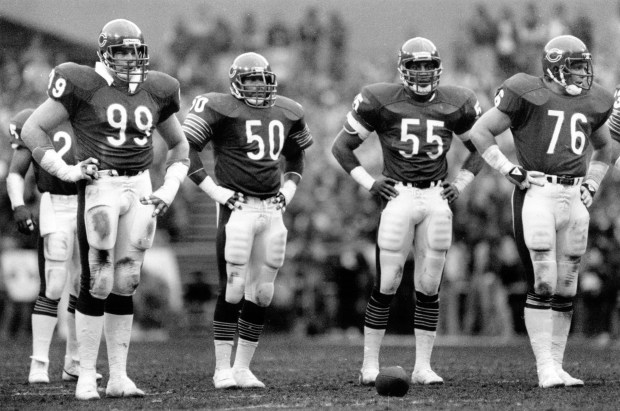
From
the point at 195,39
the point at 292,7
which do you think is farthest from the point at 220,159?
the point at 292,7

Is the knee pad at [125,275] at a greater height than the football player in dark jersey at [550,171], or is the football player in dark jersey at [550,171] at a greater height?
the football player in dark jersey at [550,171]

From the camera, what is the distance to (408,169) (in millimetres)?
7375

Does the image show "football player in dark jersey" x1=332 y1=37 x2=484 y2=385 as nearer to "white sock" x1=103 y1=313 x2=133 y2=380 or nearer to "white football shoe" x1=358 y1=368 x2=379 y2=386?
"white football shoe" x1=358 y1=368 x2=379 y2=386

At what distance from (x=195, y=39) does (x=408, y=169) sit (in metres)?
12.9

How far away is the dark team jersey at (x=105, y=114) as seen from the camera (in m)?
6.58

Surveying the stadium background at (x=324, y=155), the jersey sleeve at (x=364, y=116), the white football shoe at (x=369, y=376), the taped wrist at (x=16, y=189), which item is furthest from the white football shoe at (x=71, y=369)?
the stadium background at (x=324, y=155)

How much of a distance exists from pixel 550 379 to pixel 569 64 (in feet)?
6.55

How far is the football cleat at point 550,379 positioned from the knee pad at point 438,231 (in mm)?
1078

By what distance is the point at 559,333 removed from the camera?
23.6ft

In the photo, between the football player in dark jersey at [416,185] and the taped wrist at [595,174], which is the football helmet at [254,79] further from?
the taped wrist at [595,174]

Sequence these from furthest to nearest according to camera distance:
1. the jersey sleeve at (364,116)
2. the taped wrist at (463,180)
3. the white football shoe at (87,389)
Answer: the taped wrist at (463,180)
the jersey sleeve at (364,116)
the white football shoe at (87,389)

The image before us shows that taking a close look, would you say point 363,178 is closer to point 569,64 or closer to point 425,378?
point 425,378

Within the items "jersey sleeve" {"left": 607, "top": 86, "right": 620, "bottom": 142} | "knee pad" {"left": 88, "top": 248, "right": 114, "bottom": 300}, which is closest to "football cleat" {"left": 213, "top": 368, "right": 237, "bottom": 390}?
"knee pad" {"left": 88, "top": 248, "right": 114, "bottom": 300}

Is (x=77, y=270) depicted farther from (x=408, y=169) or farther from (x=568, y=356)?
(x=568, y=356)
